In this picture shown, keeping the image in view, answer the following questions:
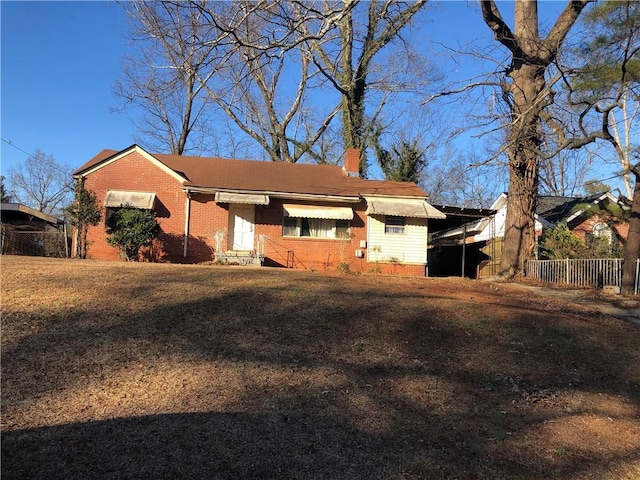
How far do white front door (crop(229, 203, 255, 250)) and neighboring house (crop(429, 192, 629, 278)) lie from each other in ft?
25.8

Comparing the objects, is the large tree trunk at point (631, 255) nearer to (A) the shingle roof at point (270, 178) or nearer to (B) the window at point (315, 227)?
(A) the shingle roof at point (270, 178)

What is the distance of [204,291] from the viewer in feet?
28.5

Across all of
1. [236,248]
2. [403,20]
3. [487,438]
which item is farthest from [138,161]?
[487,438]

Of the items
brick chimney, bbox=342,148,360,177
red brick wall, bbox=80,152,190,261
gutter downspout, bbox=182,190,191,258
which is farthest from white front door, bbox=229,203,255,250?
brick chimney, bbox=342,148,360,177

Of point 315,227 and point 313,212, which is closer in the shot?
point 313,212

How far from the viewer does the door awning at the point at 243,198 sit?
58.9 feet

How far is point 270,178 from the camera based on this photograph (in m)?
20.5

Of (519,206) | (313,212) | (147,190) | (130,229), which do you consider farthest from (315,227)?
(519,206)

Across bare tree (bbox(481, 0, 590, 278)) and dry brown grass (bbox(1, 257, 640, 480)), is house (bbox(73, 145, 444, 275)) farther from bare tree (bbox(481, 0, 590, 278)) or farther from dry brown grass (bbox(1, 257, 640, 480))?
dry brown grass (bbox(1, 257, 640, 480))

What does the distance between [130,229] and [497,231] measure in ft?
69.4

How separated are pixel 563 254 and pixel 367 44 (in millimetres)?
15938

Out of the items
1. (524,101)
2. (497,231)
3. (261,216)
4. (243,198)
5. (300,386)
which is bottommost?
(300,386)

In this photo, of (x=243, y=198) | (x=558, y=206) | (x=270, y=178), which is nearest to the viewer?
(x=243, y=198)

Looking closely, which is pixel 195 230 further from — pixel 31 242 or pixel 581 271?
pixel 581 271
